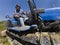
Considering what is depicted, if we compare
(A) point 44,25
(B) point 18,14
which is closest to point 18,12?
A: (B) point 18,14

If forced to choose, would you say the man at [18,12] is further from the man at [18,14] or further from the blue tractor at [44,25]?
the blue tractor at [44,25]

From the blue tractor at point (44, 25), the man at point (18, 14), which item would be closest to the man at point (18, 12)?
the man at point (18, 14)

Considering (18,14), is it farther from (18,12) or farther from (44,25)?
(44,25)

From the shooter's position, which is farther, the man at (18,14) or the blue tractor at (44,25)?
the man at (18,14)

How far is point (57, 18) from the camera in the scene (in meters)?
10.8

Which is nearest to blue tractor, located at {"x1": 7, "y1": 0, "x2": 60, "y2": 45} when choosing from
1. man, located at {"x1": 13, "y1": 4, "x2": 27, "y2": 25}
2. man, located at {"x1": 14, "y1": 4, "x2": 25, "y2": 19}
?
man, located at {"x1": 13, "y1": 4, "x2": 27, "y2": 25}

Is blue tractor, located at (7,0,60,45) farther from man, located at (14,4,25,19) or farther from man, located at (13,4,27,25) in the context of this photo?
man, located at (14,4,25,19)

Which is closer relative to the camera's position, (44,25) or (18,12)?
(44,25)

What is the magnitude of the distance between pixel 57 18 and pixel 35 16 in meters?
2.05

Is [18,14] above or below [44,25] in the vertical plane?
above

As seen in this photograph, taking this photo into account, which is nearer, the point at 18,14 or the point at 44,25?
the point at 44,25

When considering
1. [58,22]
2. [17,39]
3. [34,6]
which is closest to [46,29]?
[58,22]

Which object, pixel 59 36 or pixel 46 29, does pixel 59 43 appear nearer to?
pixel 59 36

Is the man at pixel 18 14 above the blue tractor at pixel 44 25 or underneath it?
above
